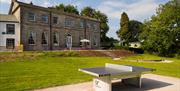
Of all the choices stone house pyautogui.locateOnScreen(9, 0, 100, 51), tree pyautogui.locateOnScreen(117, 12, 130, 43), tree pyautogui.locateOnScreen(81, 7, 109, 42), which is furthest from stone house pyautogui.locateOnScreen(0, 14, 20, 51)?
tree pyautogui.locateOnScreen(117, 12, 130, 43)

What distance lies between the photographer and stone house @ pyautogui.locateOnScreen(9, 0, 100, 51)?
3177cm

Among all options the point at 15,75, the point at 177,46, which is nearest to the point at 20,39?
the point at 15,75

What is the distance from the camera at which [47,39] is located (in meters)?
34.9

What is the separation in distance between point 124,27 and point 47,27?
36.9 meters

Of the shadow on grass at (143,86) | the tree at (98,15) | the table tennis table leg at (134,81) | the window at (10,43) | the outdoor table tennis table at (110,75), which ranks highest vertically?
the tree at (98,15)

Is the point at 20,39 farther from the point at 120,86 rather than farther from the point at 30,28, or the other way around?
the point at 120,86

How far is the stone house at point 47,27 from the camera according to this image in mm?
31766

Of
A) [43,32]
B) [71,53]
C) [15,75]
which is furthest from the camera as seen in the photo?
[43,32]

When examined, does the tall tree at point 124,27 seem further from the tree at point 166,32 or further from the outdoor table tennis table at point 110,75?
the outdoor table tennis table at point 110,75

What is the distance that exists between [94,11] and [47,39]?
32.9 metres

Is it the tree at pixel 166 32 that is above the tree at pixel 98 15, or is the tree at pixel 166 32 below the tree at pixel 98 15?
below

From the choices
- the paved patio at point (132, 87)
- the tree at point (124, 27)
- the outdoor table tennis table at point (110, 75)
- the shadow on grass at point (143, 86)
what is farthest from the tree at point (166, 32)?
the outdoor table tennis table at point (110, 75)

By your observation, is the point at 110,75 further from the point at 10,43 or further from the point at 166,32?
the point at 166,32

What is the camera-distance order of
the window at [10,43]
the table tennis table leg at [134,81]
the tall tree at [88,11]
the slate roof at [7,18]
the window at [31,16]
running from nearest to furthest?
the table tennis table leg at [134,81] < the slate roof at [7,18] < the window at [10,43] < the window at [31,16] < the tall tree at [88,11]
